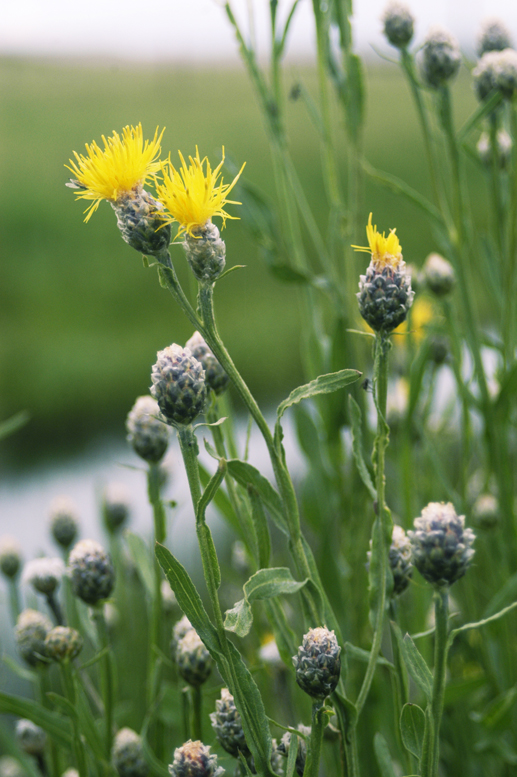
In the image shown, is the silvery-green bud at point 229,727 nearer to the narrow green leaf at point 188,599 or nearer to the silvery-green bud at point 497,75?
the narrow green leaf at point 188,599

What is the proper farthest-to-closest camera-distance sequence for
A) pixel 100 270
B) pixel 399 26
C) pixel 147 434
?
pixel 100 270, pixel 399 26, pixel 147 434

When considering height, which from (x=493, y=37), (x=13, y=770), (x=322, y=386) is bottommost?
(x=13, y=770)

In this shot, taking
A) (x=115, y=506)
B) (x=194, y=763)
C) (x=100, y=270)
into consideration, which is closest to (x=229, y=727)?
(x=194, y=763)

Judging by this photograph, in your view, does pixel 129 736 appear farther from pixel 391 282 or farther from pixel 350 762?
pixel 391 282

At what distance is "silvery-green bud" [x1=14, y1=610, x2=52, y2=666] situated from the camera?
31cm

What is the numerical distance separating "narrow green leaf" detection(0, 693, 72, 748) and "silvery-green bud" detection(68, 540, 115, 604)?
49 mm

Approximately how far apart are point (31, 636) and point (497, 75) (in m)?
0.39

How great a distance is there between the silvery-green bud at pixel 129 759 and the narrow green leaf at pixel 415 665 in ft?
0.48

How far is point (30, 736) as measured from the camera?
35cm

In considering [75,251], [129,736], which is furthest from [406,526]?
[75,251]

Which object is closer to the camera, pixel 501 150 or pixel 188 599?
pixel 188 599

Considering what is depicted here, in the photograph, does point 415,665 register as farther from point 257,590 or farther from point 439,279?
point 439,279

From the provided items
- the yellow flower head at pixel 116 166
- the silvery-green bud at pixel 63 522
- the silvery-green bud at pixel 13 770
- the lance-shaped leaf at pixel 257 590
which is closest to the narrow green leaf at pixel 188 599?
the lance-shaped leaf at pixel 257 590

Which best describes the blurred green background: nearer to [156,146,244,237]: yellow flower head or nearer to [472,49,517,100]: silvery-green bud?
[472,49,517,100]: silvery-green bud
